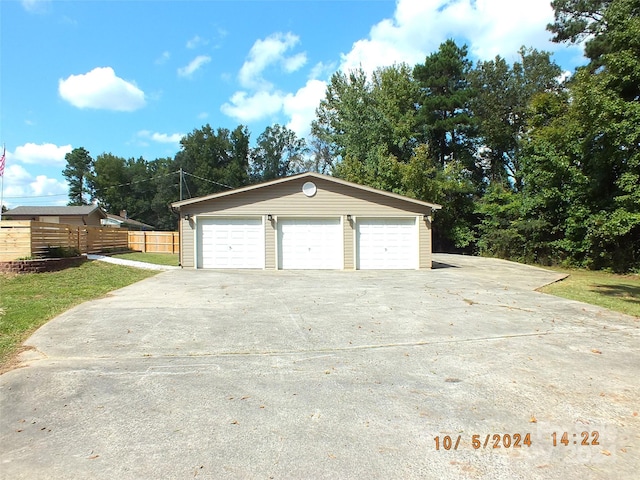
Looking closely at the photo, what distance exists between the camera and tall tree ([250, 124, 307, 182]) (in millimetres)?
57812

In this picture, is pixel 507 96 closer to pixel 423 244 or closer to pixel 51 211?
pixel 423 244

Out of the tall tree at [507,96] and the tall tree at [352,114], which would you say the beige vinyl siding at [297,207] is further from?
the tall tree at [507,96]

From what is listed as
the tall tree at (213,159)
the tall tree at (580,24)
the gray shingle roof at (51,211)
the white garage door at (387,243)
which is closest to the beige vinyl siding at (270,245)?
the white garage door at (387,243)

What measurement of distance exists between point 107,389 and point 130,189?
6204cm

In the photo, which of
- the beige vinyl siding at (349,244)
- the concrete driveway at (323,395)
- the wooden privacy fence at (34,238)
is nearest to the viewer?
the concrete driveway at (323,395)

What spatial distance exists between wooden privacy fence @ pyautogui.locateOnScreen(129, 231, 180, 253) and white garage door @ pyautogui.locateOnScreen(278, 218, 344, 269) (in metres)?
13.9

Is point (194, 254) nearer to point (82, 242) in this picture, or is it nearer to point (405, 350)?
point (82, 242)

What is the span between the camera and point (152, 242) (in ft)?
86.5

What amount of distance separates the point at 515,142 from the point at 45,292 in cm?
3306

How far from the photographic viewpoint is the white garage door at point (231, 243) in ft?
49.8

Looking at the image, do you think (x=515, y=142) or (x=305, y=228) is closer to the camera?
(x=305, y=228)

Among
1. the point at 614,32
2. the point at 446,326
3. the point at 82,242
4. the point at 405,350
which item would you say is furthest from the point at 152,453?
the point at 614,32

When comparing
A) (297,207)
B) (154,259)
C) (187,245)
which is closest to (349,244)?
(297,207)

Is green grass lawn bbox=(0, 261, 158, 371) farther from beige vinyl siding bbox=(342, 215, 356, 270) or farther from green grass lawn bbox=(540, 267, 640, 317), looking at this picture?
green grass lawn bbox=(540, 267, 640, 317)
